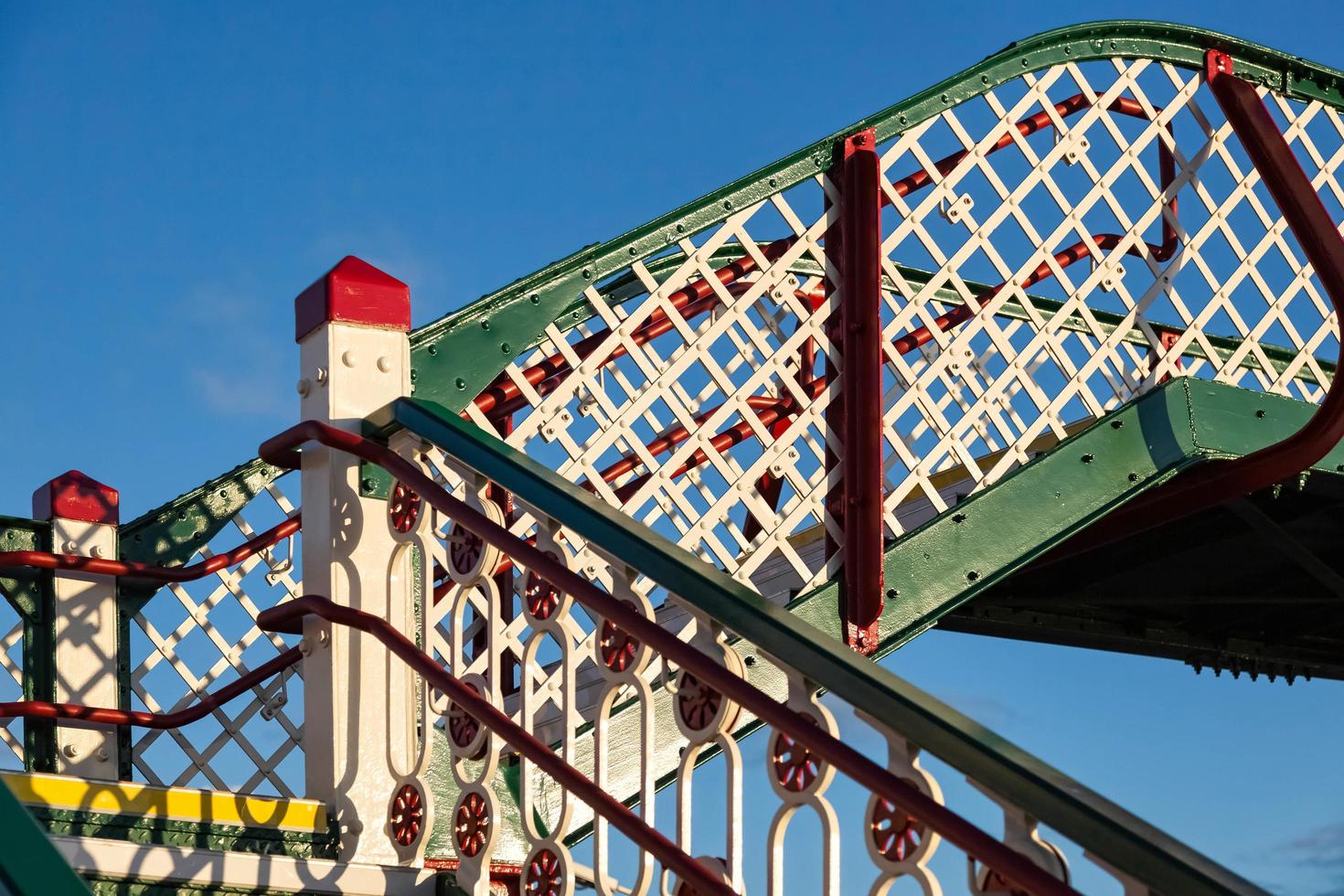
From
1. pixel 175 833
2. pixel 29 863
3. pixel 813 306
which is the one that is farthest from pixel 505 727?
pixel 813 306

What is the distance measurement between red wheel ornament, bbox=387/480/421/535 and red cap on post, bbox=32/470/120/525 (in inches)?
92.1

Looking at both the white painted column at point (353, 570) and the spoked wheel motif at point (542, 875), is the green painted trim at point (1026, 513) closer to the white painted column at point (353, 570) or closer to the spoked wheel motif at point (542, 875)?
the white painted column at point (353, 570)

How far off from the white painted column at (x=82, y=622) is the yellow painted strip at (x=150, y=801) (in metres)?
2.19

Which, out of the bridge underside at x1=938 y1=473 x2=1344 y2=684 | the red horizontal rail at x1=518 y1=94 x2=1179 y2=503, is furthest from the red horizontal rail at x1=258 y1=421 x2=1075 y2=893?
the bridge underside at x1=938 y1=473 x2=1344 y2=684

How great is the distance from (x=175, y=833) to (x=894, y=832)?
1.51 meters

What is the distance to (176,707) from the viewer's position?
6418mm

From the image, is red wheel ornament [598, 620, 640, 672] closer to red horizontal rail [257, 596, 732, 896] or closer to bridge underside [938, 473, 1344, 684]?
red horizontal rail [257, 596, 732, 896]

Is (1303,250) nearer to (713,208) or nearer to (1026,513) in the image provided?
(1026,513)

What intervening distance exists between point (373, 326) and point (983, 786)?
6.56 ft

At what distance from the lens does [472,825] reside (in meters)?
3.29

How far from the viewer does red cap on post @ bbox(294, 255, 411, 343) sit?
3812mm

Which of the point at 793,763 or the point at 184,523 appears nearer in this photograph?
the point at 793,763

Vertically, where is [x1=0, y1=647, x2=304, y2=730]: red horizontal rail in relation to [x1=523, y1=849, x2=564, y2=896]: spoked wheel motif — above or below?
above

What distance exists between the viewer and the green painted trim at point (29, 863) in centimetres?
190
